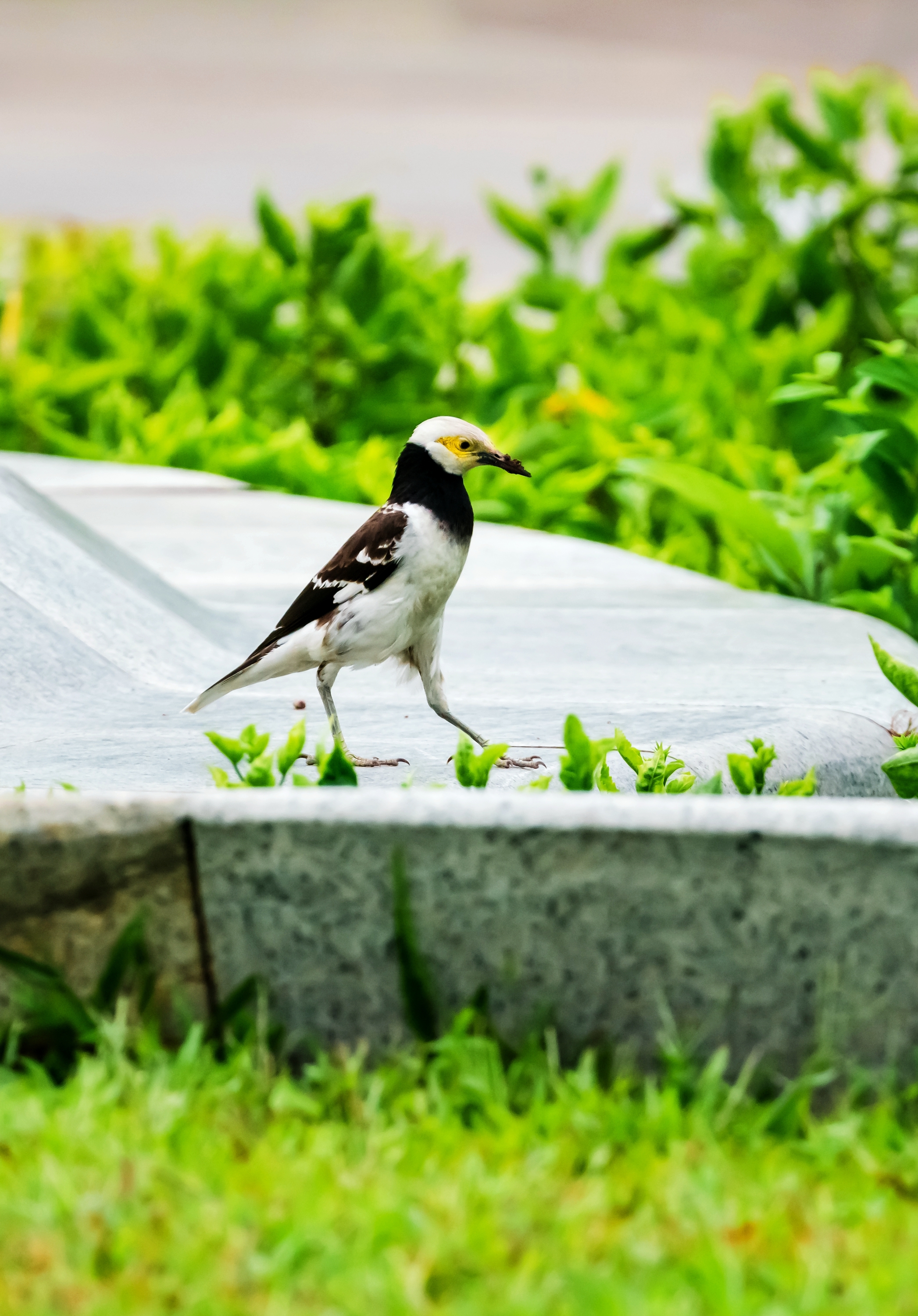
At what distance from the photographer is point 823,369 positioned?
4.89 meters

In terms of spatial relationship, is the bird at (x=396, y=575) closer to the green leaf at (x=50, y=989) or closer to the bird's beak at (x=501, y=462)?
the bird's beak at (x=501, y=462)

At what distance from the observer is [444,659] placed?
16.8 feet

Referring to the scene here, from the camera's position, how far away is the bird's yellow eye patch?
11.2 feet

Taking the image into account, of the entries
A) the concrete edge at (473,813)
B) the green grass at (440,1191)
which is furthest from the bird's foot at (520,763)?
the green grass at (440,1191)

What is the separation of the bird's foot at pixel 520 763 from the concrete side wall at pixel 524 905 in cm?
108

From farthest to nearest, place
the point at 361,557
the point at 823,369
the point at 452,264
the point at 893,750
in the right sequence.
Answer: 1. the point at 452,264
2. the point at 823,369
3. the point at 893,750
4. the point at 361,557

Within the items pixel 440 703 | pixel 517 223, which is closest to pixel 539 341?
pixel 517 223

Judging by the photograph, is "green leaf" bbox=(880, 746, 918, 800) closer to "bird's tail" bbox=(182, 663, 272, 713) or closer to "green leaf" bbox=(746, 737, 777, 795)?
"green leaf" bbox=(746, 737, 777, 795)

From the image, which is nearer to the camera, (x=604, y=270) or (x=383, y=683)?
(x=383, y=683)

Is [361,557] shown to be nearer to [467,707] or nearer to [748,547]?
[467,707]

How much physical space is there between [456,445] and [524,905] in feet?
4.21

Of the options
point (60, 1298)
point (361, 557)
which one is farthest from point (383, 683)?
point (60, 1298)

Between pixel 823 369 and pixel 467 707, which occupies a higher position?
pixel 823 369

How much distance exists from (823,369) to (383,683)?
164 centimetres
